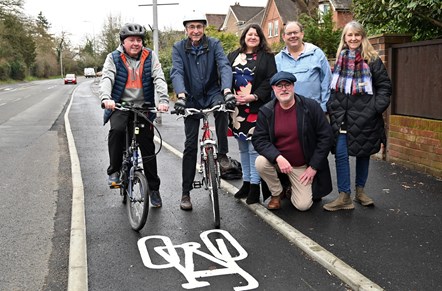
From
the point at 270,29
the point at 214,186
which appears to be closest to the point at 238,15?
the point at 270,29

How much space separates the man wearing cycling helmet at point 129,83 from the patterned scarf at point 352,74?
1913mm

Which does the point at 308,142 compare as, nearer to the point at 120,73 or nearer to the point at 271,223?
the point at 271,223

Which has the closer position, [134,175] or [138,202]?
[138,202]

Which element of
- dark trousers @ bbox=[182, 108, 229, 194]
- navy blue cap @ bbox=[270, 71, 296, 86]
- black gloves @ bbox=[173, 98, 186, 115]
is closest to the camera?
black gloves @ bbox=[173, 98, 186, 115]

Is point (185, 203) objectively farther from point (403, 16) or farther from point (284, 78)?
point (403, 16)

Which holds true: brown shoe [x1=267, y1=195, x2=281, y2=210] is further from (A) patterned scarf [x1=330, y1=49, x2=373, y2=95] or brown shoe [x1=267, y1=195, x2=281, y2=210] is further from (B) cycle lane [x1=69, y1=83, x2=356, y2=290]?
(A) patterned scarf [x1=330, y1=49, x2=373, y2=95]

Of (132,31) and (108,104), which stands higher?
(132,31)

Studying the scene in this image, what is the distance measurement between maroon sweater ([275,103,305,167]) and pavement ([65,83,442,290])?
648 millimetres

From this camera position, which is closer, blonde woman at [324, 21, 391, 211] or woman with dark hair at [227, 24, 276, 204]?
blonde woman at [324, 21, 391, 211]

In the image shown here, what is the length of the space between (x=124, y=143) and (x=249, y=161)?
A: 1501 mm

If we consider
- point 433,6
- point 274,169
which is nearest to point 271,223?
point 274,169

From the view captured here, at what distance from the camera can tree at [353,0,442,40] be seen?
7176 mm

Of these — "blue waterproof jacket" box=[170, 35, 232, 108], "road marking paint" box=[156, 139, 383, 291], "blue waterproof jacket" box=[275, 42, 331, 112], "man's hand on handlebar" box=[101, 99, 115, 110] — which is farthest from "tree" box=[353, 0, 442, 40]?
"man's hand on handlebar" box=[101, 99, 115, 110]

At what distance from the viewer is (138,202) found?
500 cm
